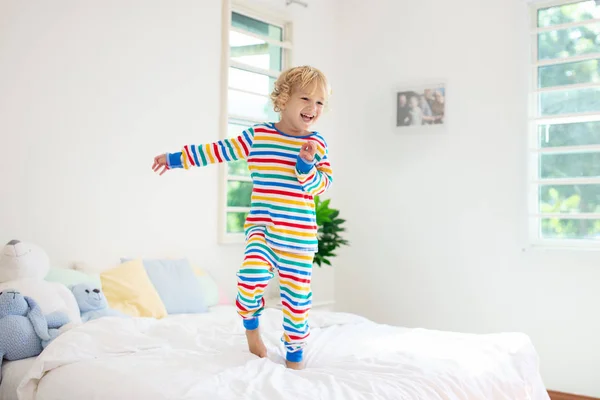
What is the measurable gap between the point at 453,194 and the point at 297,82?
7.58 ft

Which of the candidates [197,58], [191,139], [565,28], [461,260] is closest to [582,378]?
[461,260]

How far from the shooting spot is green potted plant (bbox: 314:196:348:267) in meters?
4.14

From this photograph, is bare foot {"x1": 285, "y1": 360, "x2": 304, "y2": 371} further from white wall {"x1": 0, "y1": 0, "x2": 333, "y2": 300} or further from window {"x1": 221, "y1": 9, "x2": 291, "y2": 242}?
window {"x1": 221, "y1": 9, "x2": 291, "y2": 242}

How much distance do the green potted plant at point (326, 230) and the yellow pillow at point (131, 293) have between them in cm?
135

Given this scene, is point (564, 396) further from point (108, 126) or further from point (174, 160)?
point (108, 126)

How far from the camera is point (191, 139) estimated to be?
3.81 m

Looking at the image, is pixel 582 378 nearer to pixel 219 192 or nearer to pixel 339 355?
pixel 339 355

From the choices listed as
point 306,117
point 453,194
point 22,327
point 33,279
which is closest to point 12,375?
point 22,327

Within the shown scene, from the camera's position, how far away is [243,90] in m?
4.10

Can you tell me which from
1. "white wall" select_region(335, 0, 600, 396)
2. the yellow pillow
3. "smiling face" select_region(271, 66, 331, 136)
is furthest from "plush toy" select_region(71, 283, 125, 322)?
"white wall" select_region(335, 0, 600, 396)

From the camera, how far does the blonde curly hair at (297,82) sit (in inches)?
82.6

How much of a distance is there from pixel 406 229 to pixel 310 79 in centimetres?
244

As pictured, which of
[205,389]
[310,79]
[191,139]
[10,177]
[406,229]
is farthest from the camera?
[406,229]

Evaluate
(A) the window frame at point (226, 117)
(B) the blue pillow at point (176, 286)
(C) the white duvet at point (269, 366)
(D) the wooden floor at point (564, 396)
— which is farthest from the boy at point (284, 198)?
(D) the wooden floor at point (564, 396)
